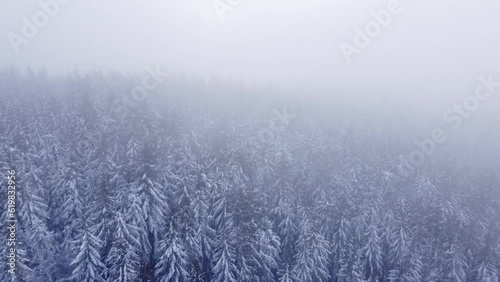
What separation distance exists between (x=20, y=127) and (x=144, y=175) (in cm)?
2058

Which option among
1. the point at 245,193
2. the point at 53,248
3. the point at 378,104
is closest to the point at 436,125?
the point at 378,104

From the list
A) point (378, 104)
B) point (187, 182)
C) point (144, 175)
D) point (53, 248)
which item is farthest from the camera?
point (378, 104)

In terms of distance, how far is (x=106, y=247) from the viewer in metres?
33.9

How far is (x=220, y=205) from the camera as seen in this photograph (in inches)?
1564

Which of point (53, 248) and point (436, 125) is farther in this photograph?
point (436, 125)

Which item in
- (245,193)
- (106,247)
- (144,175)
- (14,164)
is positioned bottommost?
(106,247)

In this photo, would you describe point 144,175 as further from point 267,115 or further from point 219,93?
point 219,93

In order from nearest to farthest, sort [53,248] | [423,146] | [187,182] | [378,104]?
[53,248] → [187,182] → [423,146] → [378,104]

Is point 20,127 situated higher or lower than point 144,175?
higher

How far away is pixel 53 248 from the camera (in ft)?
111

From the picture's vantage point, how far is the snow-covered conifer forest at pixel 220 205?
33219 millimetres

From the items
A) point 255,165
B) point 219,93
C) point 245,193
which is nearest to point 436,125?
point 219,93

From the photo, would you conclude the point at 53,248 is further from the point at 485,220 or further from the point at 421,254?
the point at 485,220

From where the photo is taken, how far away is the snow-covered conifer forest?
33.2 metres
